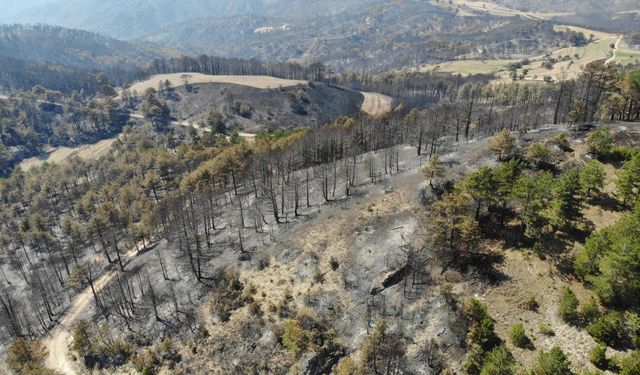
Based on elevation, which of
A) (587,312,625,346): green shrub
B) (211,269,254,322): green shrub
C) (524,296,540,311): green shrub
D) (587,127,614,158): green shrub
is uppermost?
(587,127,614,158): green shrub

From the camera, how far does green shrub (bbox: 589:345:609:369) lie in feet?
136

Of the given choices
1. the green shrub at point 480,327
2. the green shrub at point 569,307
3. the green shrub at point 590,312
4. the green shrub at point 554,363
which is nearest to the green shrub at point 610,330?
the green shrub at point 590,312

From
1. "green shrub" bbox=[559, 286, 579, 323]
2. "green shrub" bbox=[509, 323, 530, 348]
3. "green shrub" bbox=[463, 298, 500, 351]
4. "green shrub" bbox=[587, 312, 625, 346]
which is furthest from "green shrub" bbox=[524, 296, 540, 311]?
"green shrub" bbox=[587, 312, 625, 346]

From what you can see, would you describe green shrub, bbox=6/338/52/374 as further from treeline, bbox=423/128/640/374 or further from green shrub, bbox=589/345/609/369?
green shrub, bbox=589/345/609/369

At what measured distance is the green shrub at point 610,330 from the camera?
43281 millimetres

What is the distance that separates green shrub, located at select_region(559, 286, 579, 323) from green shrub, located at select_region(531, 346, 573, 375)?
6.96 metres

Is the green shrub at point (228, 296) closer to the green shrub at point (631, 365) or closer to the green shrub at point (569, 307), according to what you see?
the green shrub at point (569, 307)

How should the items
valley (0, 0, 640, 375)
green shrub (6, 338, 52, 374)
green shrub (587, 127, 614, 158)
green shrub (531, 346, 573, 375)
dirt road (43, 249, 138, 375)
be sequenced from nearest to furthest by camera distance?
1. green shrub (531, 346, 573, 375)
2. valley (0, 0, 640, 375)
3. green shrub (6, 338, 52, 374)
4. dirt road (43, 249, 138, 375)
5. green shrub (587, 127, 614, 158)

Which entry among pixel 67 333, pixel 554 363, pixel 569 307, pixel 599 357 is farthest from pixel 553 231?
pixel 67 333

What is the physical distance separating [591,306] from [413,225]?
34048mm

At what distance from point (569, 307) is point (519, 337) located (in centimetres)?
694

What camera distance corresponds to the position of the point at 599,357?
4141cm

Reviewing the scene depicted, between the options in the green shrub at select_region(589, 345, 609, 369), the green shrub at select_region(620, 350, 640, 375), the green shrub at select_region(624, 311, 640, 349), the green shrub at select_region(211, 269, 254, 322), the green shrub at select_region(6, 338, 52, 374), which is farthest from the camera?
the green shrub at select_region(211, 269, 254, 322)

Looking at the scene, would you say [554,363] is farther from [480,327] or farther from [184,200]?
[184,200]
